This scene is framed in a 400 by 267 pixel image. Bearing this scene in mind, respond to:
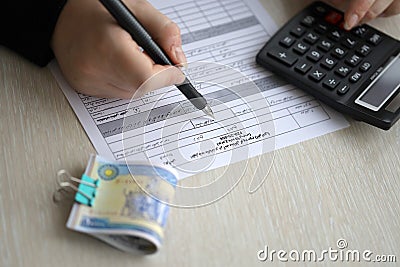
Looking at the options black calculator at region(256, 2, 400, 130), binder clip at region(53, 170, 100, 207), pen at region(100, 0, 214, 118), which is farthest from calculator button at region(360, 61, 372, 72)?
binder clip at region(53, 170, 100, 207)

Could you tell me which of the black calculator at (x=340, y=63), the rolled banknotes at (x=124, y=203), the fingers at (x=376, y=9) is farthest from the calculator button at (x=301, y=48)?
the rolled banknotes at (x=124, y=203)

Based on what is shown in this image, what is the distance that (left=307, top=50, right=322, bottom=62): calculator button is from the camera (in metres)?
0.69

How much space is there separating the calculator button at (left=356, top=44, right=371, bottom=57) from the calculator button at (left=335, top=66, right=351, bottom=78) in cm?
3

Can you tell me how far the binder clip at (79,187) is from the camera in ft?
1.78

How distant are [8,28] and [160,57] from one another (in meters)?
0.19

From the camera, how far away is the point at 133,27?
0.62 m

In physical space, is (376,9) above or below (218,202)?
above

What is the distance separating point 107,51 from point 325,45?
0.88 ft

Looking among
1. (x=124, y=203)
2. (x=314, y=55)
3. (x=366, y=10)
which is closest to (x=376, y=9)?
(x=366, y=10)

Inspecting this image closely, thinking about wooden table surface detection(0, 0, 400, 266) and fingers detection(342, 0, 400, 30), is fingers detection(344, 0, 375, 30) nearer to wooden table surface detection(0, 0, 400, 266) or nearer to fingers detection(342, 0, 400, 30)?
fingers detection(342, 0, 400, 30)

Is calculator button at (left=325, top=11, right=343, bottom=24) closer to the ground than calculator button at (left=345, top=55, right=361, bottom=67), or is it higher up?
higher up

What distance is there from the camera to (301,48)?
70 centimetres

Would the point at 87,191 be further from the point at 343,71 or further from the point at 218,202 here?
the point at 343,71

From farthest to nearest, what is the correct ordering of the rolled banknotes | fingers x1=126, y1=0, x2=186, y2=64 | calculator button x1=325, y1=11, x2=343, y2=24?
calculator button x1=325, y1=11, x2=343, y2=24 < fingers x1=126, y1=0, x2=186, y2=64 < the rolled banknotes
